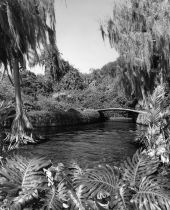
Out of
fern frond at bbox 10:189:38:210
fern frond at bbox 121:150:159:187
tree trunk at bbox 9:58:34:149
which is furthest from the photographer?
tree trunk at bbox 9:58:34:149

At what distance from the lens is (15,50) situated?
1468 centimetres

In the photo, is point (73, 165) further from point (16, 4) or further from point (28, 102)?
point (28, 102)

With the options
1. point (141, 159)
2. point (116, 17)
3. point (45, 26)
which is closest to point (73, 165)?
point (141, 159)

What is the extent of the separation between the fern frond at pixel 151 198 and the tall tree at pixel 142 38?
18.1 m

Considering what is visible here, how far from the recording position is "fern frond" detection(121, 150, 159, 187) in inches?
107

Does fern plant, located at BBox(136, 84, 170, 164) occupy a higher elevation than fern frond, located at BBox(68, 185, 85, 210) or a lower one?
higher

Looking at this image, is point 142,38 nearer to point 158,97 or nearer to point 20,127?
point 20,127

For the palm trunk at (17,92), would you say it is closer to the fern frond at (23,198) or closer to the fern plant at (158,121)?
the fern plant at (158,121)

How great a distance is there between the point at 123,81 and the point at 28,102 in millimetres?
8201

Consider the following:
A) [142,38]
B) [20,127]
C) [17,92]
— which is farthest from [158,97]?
[142,38]

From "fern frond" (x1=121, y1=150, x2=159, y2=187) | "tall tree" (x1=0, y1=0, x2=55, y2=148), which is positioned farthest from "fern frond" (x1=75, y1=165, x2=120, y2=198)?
"tall tree" (x1=0, y1=0, x2=55, y2=148)

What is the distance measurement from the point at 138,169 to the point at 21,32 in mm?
13045

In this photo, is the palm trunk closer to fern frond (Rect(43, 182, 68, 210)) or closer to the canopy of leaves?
the canopy of leaves

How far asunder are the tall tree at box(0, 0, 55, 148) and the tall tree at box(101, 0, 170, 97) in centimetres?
686
